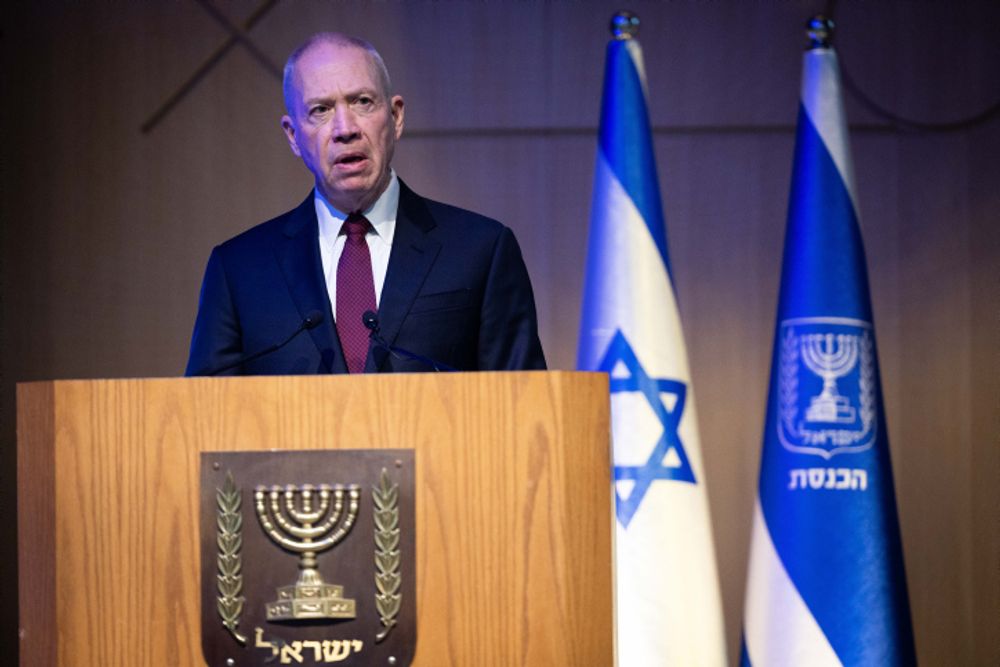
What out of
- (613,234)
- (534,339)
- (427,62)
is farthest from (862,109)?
(534,339)

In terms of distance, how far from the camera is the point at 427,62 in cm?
369

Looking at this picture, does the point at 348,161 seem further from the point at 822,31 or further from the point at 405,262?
the point at 822,31

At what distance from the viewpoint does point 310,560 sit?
4.83ft

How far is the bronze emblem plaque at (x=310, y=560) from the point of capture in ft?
4.81

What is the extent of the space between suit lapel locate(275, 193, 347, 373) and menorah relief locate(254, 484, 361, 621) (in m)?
0.45

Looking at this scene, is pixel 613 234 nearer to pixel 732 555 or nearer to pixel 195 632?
pixel 732 555

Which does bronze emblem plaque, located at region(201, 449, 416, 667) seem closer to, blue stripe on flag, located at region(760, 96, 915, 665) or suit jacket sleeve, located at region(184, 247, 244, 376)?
suit jacket sleeve, located at region(184, 247, 244, 376)

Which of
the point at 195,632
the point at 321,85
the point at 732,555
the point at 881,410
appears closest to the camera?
the point at 195,632

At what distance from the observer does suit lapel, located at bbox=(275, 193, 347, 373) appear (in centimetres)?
193

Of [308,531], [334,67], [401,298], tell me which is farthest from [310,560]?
[334,67]

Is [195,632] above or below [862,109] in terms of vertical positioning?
below

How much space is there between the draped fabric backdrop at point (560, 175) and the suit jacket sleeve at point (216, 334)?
157 cm

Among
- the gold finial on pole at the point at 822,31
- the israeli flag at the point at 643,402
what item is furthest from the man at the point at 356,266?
the gold finial on pole at the point at 822,31

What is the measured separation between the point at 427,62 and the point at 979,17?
69.4 inches
